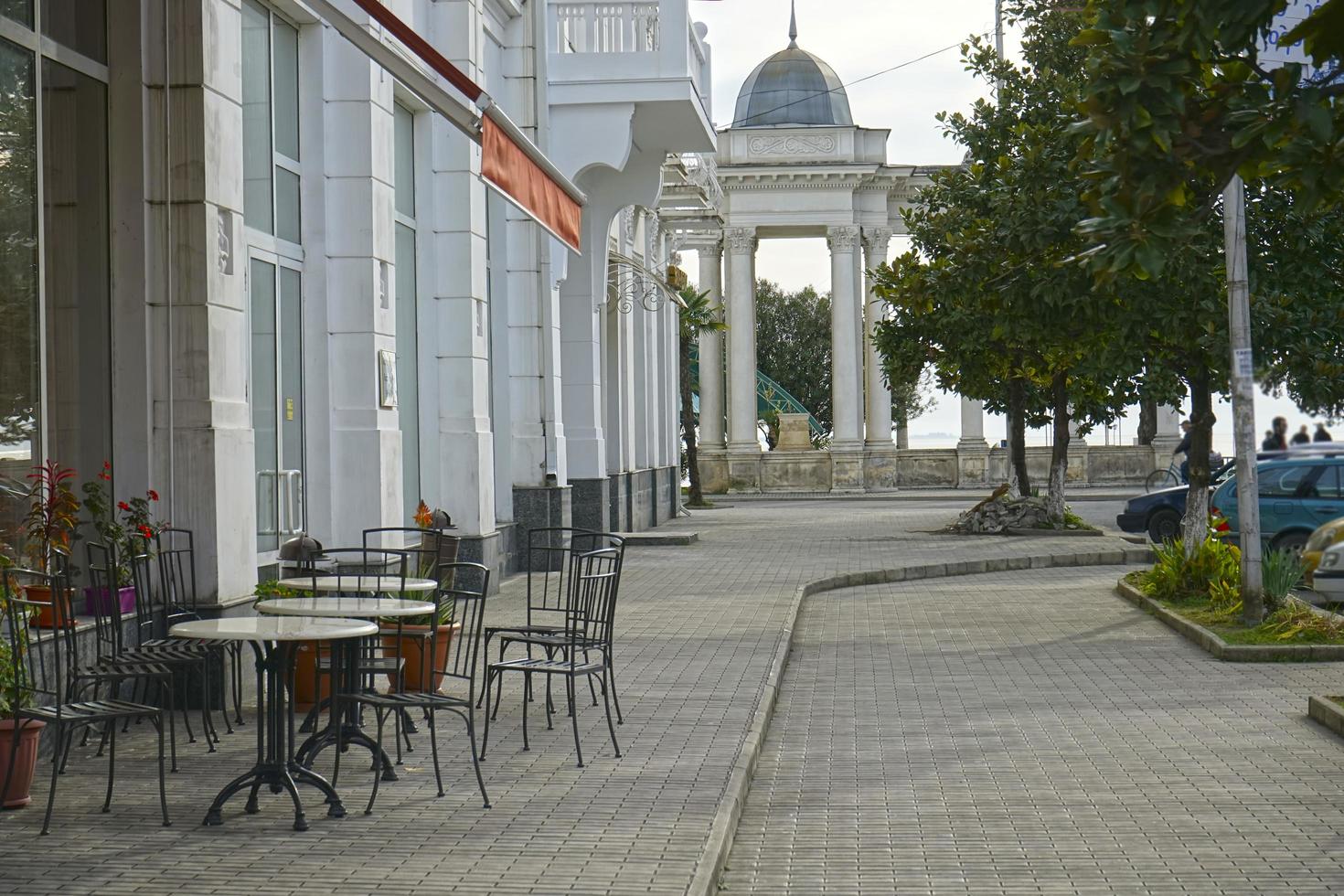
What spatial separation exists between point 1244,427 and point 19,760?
36.9 ft

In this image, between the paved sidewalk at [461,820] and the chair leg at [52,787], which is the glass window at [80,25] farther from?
the chair leg at [52,787]

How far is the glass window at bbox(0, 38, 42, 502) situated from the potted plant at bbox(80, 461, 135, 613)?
15.3 inches

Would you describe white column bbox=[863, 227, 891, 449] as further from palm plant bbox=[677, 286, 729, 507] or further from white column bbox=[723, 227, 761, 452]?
palm plant bbox=[677, 286, 729, 507]

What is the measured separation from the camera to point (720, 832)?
22.5 feet

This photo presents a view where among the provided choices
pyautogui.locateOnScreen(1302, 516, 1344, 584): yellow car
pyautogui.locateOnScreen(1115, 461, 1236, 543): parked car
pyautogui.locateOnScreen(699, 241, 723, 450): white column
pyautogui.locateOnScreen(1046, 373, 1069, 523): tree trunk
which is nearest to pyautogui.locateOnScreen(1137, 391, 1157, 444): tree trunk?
pyautogui.locateOnScreen(699, 241, 723, 450): white column

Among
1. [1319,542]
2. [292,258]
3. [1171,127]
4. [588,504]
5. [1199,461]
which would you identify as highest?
[292,258]

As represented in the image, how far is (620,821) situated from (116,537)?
3.85 meters

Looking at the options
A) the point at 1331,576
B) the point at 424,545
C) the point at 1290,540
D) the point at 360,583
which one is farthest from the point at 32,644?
the point at 1290,540

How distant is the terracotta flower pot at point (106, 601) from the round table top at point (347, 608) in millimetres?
1077

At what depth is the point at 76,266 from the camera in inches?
389

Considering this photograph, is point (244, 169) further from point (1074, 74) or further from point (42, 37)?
point (1074, 74)

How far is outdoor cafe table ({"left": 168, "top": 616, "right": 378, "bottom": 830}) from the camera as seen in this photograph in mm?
6922

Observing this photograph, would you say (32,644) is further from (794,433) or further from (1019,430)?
(794,433)

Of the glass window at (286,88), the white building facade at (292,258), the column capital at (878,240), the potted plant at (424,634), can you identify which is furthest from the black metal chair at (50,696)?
the column capital at (878,240)
